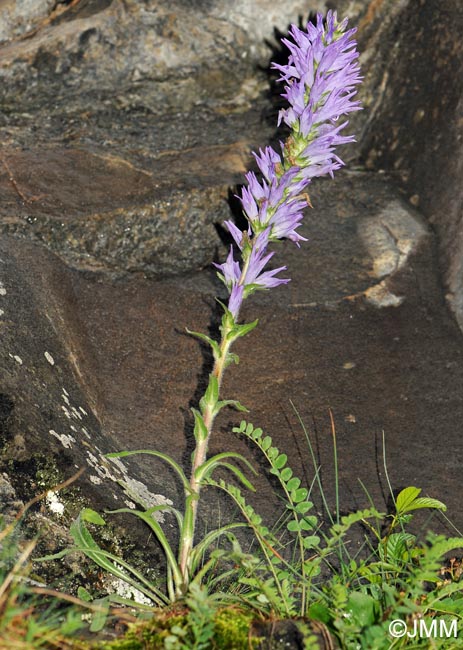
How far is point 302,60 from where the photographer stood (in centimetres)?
191

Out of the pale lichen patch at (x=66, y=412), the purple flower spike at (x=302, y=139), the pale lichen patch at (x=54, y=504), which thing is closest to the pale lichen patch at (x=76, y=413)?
the pale lichen patch at (x=66, y=412)

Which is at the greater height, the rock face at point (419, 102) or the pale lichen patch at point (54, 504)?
the rock face at point (419, 102)

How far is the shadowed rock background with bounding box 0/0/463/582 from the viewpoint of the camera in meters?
2.86

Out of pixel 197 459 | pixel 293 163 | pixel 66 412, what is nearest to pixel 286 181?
pixel 293 163

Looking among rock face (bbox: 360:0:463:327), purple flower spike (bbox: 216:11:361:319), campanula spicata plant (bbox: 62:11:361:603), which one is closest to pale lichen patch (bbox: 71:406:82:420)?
campanula spicata plant (bbox: 62:11:361:603)

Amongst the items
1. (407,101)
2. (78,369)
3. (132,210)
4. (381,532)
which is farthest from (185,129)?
(381,532)

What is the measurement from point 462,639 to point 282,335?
1715mm

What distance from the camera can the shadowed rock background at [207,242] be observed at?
286 cm

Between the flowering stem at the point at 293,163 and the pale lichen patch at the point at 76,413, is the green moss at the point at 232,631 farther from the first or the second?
the pale lichen patch at the point at 76,413

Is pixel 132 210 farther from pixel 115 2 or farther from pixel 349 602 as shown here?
pixel 349 602

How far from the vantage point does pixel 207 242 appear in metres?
3.70

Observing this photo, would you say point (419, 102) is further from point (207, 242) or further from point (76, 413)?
point (76, 413)

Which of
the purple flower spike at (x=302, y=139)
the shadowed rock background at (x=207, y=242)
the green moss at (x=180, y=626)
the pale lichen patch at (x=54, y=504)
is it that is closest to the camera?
the green moss at (x=180, y=626)

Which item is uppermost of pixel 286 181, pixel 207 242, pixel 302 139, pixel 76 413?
pixel 302 139
